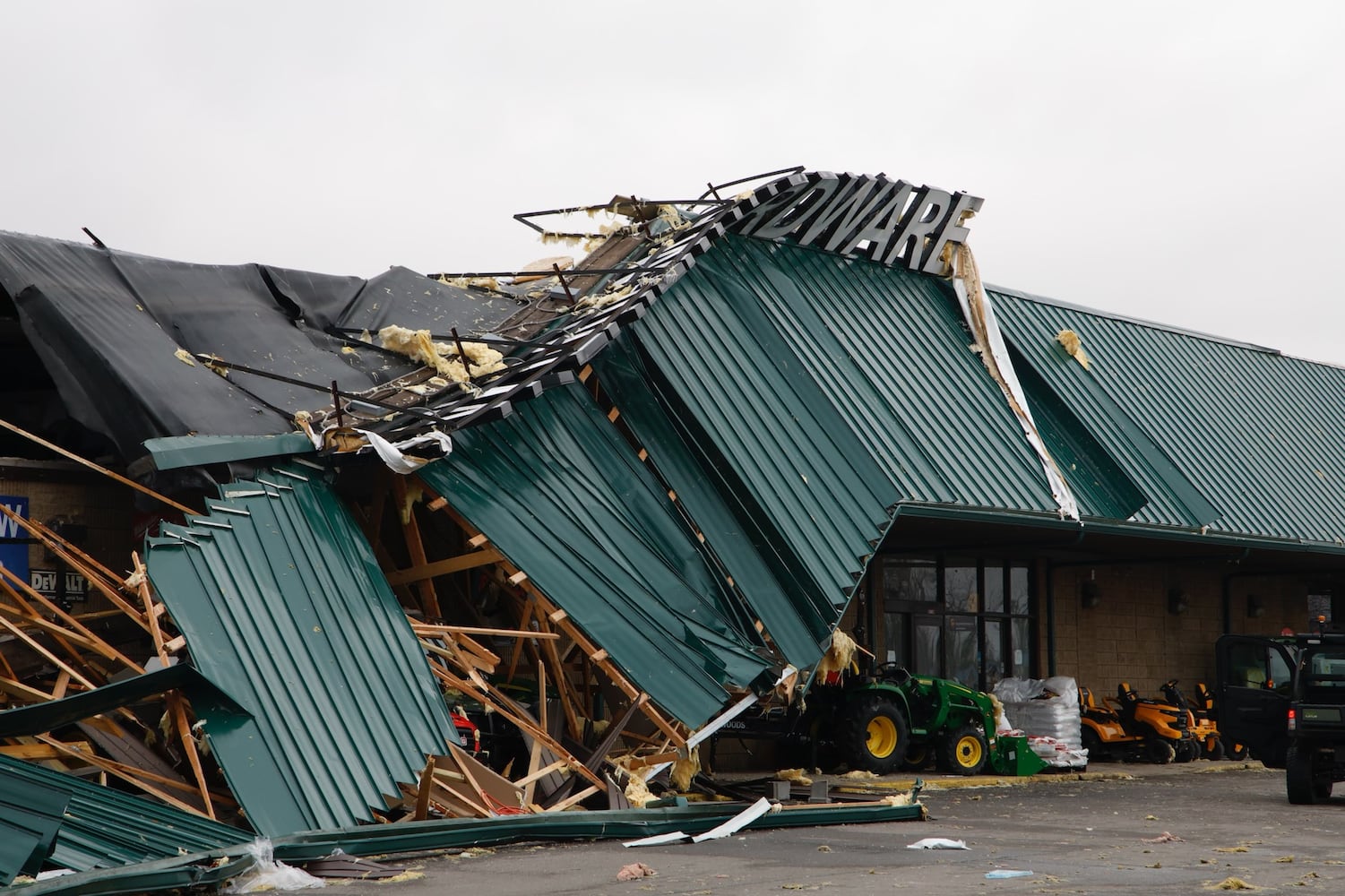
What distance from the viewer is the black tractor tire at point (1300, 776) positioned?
17.2 m

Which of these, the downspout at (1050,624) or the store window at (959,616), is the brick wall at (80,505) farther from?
the downspout at (1050,624)

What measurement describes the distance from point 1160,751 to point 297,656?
60.4 feet

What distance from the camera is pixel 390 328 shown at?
17078 mm

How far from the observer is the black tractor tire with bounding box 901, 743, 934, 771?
21.7m

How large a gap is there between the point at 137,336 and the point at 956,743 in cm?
1270

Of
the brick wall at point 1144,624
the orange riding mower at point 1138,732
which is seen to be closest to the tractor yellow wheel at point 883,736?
the orange riding mower at point 1138,732

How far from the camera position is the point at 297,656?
39.0 feet

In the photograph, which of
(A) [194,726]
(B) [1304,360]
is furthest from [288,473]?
(B) [1304,360]

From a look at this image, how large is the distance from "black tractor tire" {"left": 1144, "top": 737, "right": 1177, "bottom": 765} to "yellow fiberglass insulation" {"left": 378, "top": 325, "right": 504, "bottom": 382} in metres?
15.1

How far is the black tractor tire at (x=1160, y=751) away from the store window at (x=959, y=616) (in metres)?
2.46

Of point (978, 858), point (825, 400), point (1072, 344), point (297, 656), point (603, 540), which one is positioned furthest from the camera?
point (1072, 344)

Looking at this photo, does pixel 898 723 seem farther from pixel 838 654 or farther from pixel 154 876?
pixel 154 876

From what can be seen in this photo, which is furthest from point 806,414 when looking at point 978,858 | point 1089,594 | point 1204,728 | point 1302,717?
point 1204,728

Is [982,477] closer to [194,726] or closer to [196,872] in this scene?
[194,726]
